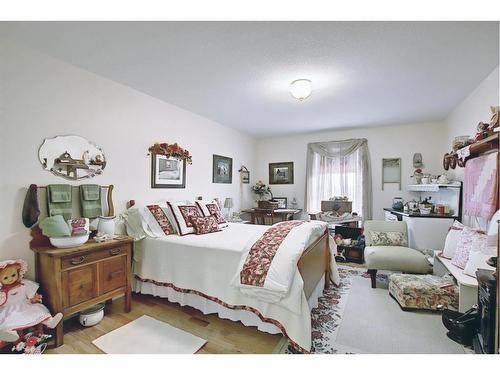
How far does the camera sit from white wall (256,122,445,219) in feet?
14.0

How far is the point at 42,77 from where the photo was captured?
2100 millimetres

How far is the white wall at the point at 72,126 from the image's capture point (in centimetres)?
191

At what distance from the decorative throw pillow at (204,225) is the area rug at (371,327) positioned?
4.86 feet

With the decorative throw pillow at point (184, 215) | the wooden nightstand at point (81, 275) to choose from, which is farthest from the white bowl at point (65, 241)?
the decorative throw pillow at point (184, 215)

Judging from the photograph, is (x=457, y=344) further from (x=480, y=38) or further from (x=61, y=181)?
(x=61, y=181)

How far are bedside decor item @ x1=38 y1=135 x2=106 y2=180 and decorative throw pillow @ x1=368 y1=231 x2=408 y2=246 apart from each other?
3.76 metres

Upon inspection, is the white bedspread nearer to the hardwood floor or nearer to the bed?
the bed

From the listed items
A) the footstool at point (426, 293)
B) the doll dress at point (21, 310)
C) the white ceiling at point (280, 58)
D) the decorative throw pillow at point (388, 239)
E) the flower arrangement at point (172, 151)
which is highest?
the white ceiling at point (280, 58)

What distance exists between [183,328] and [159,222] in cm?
118

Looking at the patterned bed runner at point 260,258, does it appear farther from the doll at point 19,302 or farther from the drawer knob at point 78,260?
the doll at point 19,302

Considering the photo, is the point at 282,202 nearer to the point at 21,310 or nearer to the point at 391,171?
the point at 391,171

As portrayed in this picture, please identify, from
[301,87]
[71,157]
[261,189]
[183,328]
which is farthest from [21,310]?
[261,189]

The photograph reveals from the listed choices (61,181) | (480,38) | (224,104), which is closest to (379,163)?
(480,38)

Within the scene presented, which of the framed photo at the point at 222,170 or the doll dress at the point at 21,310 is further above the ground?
the framed photo at the point at 222,170
